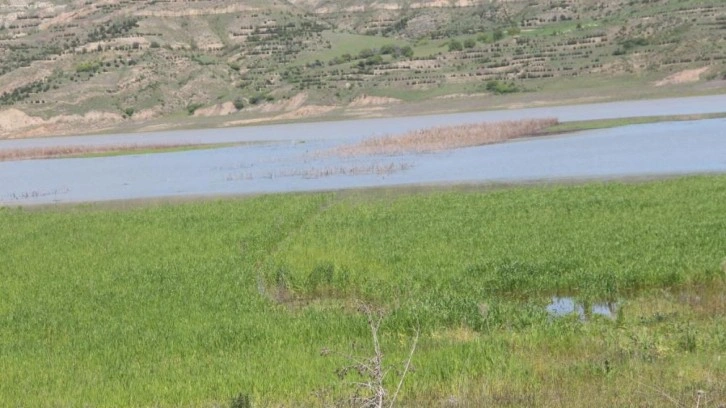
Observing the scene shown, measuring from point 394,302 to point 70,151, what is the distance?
7613cm

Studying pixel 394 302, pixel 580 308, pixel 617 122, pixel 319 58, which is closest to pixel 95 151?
pixel 617 122

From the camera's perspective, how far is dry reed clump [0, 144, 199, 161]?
86.3 metres

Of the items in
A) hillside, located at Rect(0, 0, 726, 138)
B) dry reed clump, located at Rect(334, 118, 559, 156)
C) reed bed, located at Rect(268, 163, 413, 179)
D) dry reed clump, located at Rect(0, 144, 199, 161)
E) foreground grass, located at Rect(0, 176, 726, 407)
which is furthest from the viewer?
hillside, located at Rect(0, 0, 726, 138)

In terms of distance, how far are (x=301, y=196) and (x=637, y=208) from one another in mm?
16019

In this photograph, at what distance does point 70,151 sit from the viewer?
88750 mm

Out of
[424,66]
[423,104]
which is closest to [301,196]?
[423,104]

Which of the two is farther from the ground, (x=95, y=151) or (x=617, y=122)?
(x=617, y=122)

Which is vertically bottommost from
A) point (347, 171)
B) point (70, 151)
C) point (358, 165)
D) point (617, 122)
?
point (70, 151)

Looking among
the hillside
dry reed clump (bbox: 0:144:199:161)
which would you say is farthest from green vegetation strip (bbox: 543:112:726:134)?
dry reed clump (bbox: 0:144:199:161)

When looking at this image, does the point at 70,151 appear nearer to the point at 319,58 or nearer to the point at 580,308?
the point at 319,58

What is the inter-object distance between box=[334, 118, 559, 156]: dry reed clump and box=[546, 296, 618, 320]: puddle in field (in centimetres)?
4186

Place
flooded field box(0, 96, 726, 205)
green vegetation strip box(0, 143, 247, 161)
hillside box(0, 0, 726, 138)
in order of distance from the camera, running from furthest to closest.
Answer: hillside box(0, 0, 726, 138), green vegetation strip box(0, 143, 247, 161), flooded field box(0, 96, 726, 205)

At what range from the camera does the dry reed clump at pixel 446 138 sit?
6094 centimetres

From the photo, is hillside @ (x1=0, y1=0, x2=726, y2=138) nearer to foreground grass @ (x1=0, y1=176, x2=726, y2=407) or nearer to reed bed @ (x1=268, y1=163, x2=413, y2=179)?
reed bed @ (x1=268, y1=163, x2=413, y2=179)
